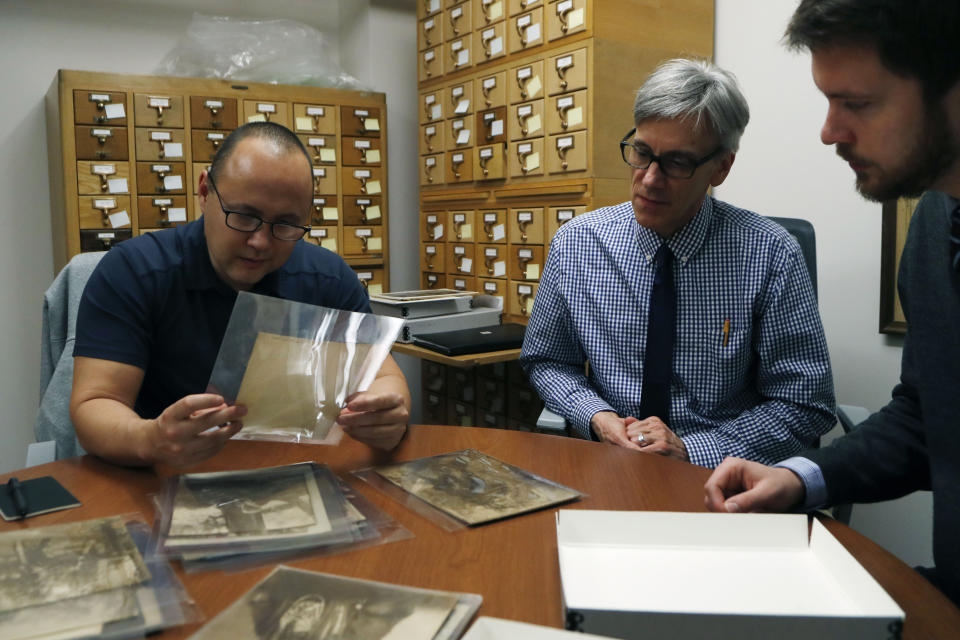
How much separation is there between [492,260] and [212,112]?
5.06 ft

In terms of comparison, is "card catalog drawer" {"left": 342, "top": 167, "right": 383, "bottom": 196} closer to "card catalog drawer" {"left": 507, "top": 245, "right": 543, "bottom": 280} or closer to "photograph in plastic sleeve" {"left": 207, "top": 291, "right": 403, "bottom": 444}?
"card catalog drawer" {"left": 507, "top": 245, "right": 543, "bottom": 280}

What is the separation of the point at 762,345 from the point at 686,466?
622 millimetres

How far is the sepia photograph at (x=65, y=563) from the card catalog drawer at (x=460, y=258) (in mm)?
2747

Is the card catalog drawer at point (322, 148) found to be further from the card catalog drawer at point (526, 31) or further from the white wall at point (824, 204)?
the white wall at point (824, 204)

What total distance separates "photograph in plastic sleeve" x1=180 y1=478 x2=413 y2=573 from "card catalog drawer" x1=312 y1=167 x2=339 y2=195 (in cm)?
295

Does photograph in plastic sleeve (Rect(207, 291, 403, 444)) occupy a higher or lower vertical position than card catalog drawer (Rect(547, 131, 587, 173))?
lower

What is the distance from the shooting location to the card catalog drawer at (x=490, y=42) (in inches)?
129

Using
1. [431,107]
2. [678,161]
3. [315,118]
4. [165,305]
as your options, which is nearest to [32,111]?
[315,118]

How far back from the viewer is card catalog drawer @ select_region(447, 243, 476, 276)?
3.62m

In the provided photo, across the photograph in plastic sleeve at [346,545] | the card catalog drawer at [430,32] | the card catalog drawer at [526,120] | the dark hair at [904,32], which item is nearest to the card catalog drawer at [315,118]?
the card catalog drawer at [430,32]

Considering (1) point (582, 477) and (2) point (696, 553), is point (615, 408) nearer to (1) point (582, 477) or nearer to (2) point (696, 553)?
(1) point (582, 477)

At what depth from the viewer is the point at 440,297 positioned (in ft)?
11.0

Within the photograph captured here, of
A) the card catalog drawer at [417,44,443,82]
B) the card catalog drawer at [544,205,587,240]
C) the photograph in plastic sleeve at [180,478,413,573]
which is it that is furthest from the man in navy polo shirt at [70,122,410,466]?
the card catalog drawer at [417,44,443,82]

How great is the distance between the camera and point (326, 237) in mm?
3852
